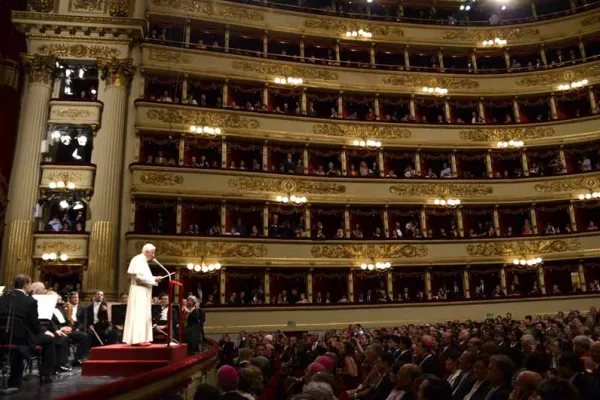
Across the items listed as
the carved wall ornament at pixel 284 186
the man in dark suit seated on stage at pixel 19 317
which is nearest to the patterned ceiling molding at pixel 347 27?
the carved wall ornament at pixel 284 186

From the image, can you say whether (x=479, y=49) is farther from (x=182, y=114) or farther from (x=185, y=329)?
(x=185, y=329)

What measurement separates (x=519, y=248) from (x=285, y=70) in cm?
1160

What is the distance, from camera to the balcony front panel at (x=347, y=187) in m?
17.2

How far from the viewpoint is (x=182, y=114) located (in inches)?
717

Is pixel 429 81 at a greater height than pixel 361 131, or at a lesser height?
greater

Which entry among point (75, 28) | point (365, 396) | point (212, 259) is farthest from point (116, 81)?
point (365, 396)

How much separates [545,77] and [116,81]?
57.9 feet

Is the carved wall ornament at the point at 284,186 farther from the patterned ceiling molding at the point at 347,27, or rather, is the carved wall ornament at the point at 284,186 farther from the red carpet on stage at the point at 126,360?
the red carpet on stage at the point at 126,360

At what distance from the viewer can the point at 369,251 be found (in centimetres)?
1861

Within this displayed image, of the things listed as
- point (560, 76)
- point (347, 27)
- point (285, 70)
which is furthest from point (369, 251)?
point (560, 76)

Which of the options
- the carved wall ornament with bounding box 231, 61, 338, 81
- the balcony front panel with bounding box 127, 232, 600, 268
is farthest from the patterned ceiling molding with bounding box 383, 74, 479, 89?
the balcony front panel with bounding box 127, 232, 600, 268

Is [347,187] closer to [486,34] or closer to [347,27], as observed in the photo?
[347,27]

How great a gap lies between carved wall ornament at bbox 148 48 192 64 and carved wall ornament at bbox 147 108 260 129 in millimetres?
1960

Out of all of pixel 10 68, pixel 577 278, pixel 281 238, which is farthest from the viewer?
pixel 577 278
